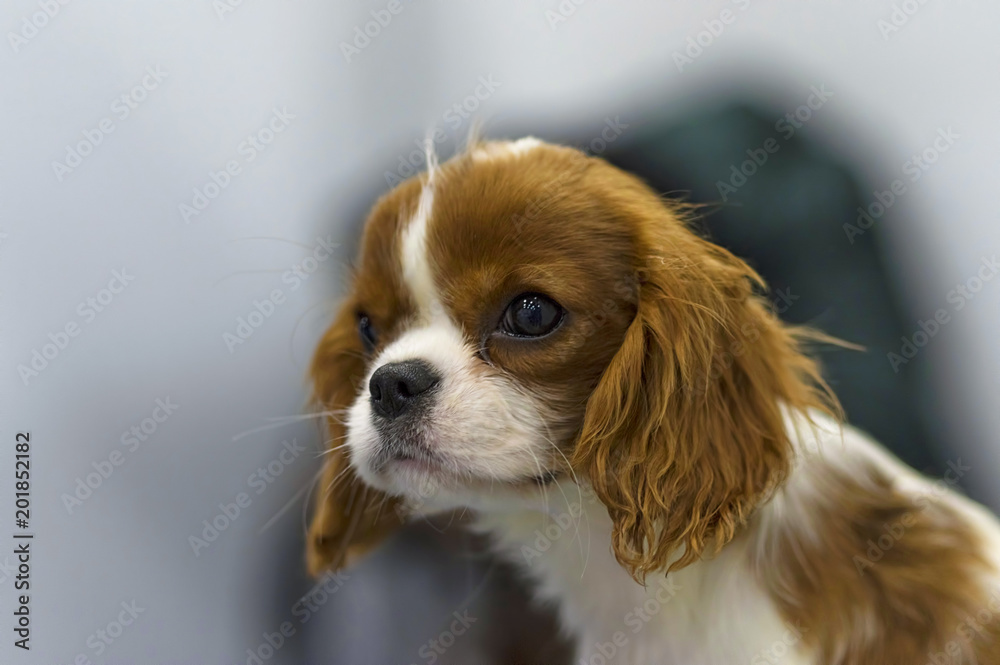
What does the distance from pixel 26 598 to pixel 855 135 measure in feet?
6.43

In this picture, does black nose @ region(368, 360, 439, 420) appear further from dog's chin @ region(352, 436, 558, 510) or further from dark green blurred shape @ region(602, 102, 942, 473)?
dark green blurred shape @ region(602, 102, 942, 473)

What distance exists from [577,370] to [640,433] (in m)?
0.12

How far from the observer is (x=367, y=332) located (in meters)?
1.26

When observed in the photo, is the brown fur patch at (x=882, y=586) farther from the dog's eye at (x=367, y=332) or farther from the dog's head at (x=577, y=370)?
the dog's eye at (x=367, y=332)

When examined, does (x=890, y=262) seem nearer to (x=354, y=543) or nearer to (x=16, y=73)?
(x=354, y=543)

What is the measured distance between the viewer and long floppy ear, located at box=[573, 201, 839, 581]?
1023 millimetres

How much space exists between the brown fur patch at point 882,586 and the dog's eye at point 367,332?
67cm

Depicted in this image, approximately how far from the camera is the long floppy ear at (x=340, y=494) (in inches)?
54.5

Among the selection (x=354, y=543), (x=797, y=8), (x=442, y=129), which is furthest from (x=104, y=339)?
(x=797, y=8)

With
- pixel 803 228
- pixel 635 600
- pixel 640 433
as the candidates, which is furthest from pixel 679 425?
pixel 803 228

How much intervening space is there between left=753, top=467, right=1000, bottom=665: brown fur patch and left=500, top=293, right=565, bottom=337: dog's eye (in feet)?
1.51

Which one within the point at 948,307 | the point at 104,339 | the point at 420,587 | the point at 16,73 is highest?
the point at 948,307

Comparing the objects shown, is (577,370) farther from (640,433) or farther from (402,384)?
(402,384)

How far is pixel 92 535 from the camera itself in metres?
1.25
